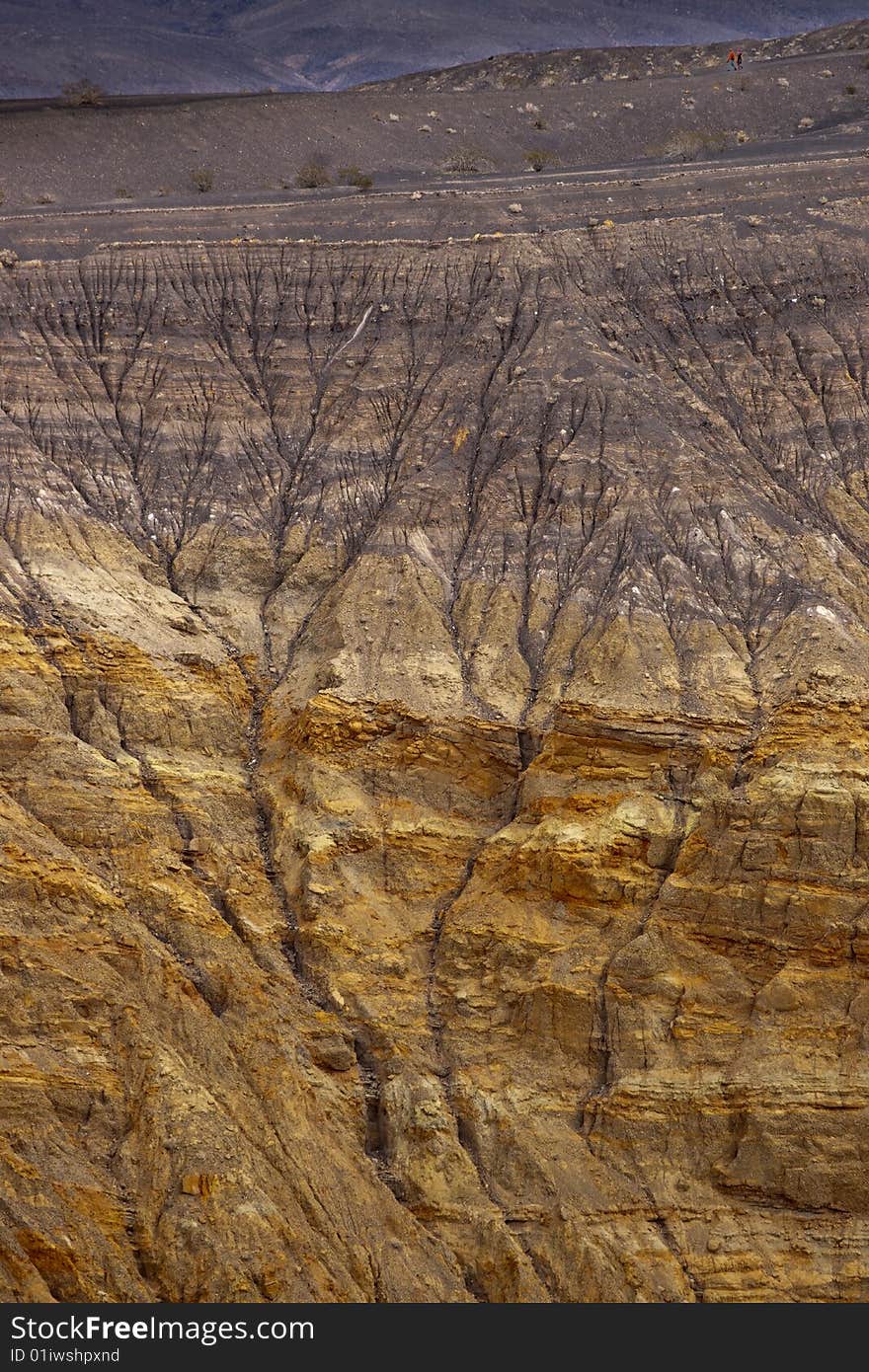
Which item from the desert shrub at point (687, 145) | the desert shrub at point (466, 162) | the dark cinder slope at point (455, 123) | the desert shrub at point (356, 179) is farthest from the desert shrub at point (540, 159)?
the desert shrub at point (356, 179)

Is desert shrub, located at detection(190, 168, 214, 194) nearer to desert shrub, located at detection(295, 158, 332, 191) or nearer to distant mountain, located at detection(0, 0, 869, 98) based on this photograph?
desert shrub, located at detection(295, 158, 332, 191)

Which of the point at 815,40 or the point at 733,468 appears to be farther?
the point at 815,40

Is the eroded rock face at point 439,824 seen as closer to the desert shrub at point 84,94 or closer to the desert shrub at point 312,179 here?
the desert shrub at point 312,179

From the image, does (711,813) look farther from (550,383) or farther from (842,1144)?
(550,383)

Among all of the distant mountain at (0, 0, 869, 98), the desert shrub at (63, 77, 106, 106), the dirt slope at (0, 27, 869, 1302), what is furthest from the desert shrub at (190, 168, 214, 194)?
the distant mountain at (0, 0, 869, 98)

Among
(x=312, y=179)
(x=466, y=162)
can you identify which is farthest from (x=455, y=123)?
(x=312, y=179)

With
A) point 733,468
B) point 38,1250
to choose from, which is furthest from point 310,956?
point 733,468

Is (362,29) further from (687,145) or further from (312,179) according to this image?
(312,179)
